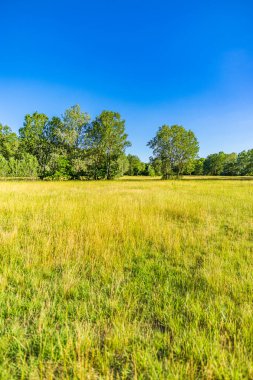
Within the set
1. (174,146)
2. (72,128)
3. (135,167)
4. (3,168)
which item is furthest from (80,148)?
(135,167)

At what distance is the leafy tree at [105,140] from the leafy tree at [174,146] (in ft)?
29.7

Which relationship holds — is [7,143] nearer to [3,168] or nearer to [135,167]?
[3,168]

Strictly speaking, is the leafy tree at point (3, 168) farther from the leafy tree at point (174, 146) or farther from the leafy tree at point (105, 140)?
the leafy tree at point (174, 146)

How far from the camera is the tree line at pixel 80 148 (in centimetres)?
3412

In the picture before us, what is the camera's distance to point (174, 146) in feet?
132

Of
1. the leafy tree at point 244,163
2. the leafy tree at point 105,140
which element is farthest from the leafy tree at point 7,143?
the leafy tree at point 244,163

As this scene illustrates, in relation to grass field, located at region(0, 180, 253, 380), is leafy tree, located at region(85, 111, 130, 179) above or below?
above

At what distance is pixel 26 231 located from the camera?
446cm

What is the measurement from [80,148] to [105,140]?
575cm

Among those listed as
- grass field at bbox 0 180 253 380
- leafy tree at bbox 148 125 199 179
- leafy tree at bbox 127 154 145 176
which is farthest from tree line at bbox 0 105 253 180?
leafy tree at bbox 127 154 145 176

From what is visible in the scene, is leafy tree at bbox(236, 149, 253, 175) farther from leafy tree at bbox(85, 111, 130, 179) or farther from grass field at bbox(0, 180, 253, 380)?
grass field at bbox(0, 180, 253, 380)

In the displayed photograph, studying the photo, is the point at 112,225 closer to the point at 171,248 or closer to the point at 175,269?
the point at 171,248

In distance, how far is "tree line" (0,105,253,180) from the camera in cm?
3412

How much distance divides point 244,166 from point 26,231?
8062 centimetres
